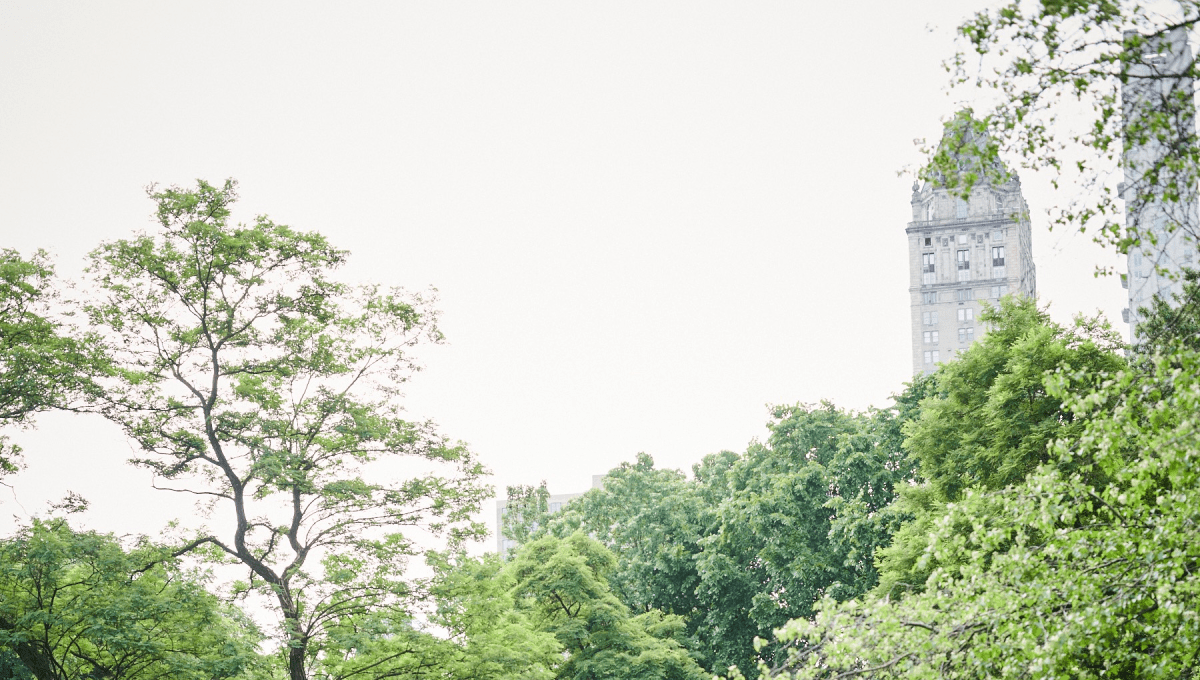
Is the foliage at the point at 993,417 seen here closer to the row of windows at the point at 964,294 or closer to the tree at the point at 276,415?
the tree at the point at 276,415

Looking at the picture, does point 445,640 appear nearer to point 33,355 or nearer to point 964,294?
point 33,355

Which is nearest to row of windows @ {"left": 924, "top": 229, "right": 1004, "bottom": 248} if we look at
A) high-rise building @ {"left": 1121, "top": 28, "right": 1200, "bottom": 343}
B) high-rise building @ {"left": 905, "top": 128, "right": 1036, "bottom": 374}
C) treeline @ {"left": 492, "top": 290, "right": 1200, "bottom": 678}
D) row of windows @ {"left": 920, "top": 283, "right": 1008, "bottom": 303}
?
high-rise building @ {"left": 905, "top": 128, "right": 1036, "bottom": 374}

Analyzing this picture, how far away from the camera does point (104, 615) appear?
2023 centimetres

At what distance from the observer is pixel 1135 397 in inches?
315

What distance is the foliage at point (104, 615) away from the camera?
2045 centimetres

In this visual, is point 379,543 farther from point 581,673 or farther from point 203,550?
point 581,673

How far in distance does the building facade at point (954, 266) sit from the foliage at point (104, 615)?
132536 millimetres

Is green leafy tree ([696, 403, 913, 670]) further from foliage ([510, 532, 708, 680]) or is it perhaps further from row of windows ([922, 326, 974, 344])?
row of windows ([922, 326, 974, 344])

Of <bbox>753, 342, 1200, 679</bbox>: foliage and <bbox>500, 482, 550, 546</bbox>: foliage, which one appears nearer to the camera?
<bbox>753, 342, 1200, 679</bbox>: foliage

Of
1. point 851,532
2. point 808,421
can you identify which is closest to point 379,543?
point 851,532

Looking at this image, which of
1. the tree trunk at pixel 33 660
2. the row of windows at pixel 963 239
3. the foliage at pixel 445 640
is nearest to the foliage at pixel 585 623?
the foliage at pixel 445 640

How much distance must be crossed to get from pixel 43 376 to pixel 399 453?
300 inches

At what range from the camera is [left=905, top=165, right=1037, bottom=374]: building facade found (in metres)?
146

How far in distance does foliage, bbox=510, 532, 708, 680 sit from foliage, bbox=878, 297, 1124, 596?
849cm
